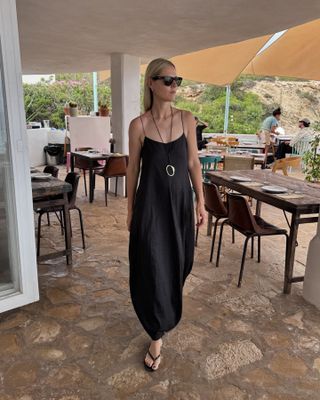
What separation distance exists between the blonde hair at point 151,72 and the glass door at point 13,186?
909 millimetres

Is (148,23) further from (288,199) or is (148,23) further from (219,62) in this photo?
(219,62)

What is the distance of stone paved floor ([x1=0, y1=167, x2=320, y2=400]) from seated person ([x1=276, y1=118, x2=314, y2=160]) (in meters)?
5.46

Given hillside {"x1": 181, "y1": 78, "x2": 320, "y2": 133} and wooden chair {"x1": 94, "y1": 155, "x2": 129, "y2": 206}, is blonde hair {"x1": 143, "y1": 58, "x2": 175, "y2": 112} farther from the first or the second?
hillside {"x1": 181, "y1": 78, "x2": 320, "y2": 133}

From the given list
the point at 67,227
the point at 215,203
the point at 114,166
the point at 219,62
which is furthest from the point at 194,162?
the point at 219,62

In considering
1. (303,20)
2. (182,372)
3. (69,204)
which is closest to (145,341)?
(182,372)

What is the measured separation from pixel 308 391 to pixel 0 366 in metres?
1.77

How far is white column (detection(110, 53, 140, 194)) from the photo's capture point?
5699 mm

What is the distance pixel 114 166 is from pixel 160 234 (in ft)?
12.3

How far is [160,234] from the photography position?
1943 mm

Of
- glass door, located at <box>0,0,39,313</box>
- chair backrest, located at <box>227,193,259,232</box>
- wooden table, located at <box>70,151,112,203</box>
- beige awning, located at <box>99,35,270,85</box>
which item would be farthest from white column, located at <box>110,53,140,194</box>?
glass door, located at <box>0,0,39,313</box>

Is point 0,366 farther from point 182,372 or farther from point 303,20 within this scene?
point 303,20

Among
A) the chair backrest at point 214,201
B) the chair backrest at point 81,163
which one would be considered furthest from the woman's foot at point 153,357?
the chair backrest at point 81,163

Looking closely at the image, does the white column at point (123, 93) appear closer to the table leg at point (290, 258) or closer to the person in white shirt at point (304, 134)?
the table leg at point (290, 258)

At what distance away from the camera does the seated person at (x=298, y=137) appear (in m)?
8.07
